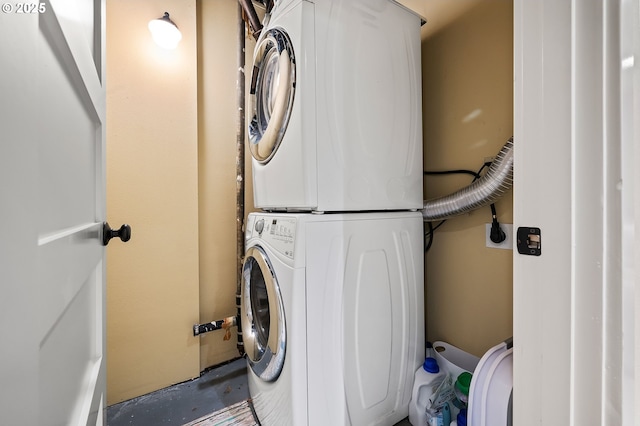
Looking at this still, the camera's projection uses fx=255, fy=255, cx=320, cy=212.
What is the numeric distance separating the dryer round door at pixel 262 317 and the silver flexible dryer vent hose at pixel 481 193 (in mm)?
808

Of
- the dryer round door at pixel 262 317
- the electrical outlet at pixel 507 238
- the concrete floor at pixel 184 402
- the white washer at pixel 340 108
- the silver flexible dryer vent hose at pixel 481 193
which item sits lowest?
the concrete floor at pixel 184 402

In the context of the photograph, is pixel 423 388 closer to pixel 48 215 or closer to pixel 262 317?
pixel 262 317

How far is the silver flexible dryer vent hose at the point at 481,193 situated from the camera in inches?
37.1

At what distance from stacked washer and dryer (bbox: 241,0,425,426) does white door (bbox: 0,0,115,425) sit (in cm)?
53

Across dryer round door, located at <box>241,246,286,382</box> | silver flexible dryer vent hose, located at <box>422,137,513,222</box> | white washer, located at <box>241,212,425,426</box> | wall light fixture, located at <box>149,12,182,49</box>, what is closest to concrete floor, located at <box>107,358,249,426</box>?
white washer, located at <box>241,212,425,426</box>

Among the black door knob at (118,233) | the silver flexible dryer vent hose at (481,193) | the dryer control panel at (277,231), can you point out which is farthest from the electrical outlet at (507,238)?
the black door knob at (118,233)

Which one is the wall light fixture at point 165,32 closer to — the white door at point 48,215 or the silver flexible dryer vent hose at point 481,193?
the white door at point 48,215

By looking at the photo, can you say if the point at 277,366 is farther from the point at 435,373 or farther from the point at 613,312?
the point at 613,312

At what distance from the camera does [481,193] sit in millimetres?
1031

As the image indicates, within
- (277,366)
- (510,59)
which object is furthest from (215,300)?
(510,59)

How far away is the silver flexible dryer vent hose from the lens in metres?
0.94

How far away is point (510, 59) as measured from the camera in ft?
3.48

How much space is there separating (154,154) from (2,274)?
1.38 meters

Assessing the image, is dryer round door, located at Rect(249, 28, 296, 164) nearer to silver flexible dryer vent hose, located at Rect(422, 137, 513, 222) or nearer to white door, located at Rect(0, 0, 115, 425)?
white door, located at Rect(0, 0, 115, 425)
